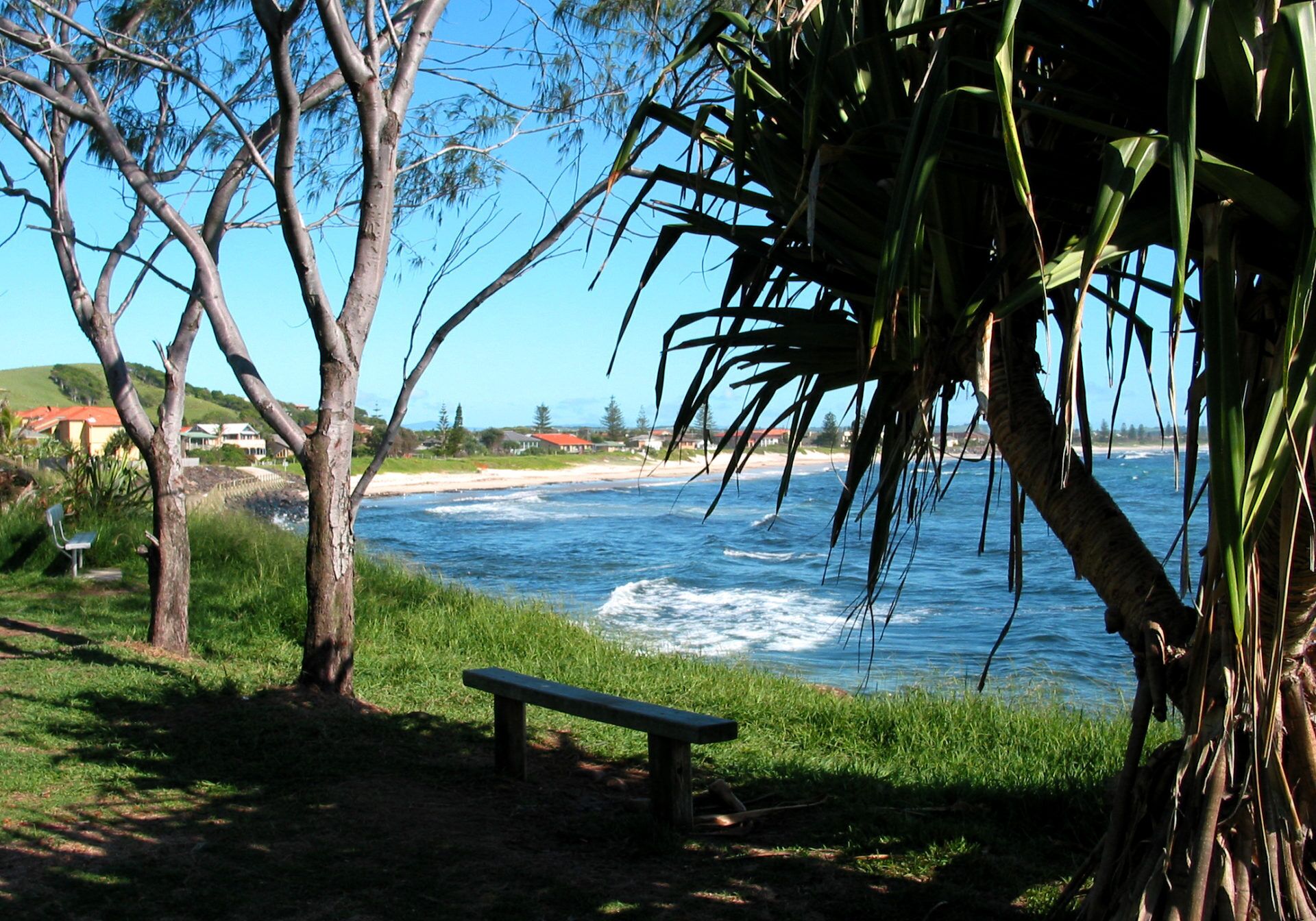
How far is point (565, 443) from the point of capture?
384 ft

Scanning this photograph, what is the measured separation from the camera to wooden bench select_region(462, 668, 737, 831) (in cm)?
404

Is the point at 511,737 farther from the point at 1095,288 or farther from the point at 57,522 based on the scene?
the point at 57,522

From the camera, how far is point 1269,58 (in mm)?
2146

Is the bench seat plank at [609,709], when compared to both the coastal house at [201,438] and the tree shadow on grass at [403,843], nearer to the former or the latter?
the tree shadow on grass at [403,843]

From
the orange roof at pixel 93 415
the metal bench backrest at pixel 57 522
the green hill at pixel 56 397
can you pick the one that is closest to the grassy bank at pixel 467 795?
the metal bench backrest at pixel 57 522

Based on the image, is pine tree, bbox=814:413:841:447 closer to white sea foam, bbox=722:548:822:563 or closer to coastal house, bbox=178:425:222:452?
white sea foam, bbox=722:548:822:563

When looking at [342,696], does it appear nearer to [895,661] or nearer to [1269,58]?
[1269,58]

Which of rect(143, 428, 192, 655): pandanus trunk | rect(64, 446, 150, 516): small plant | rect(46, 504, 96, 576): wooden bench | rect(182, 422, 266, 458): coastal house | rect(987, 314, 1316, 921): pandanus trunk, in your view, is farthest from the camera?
rect(182, 422, 266, 458): coastal house

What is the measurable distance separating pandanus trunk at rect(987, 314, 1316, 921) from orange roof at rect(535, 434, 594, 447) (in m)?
107

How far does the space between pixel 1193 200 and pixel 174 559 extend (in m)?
A: 6.82

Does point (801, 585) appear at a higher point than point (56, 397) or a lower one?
lower

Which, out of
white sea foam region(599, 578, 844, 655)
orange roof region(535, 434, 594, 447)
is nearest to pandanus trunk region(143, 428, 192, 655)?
white sea foam region(599, 578, 844, 655)

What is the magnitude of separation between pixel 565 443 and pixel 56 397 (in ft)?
192

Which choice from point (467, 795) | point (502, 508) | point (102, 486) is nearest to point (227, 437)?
point (502, 508)
